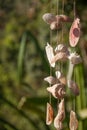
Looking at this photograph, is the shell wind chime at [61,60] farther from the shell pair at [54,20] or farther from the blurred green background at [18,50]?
the blurred green background at [18,50]

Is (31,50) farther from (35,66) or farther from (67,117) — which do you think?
(67,117)

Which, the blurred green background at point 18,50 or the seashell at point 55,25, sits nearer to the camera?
the seashell at point 55,25

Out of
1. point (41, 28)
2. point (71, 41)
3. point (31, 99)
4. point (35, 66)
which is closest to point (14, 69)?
point (35, 66)

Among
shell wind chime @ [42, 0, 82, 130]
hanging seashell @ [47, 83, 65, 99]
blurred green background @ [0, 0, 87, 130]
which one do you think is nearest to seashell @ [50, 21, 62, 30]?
shell wind chime @ [42, 0, 82, 130]

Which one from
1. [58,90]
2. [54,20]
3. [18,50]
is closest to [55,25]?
[54,20]

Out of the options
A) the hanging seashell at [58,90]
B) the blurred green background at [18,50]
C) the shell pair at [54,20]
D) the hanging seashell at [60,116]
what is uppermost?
the shell pair at [54,20]

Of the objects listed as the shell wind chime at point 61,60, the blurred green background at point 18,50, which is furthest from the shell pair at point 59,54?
the blurred green background at point 18,50

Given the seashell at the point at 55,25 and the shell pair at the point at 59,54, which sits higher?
the seashell at the point at 55,25

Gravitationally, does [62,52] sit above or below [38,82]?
above

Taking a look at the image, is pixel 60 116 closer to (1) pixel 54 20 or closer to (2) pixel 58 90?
(2) pixel 58 90

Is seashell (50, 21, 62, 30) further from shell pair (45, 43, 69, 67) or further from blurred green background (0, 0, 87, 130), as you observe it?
blurred green background (0, 0, 87, 130)

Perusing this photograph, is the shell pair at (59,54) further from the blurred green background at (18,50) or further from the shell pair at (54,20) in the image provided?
the blurred green background at (18,50)
